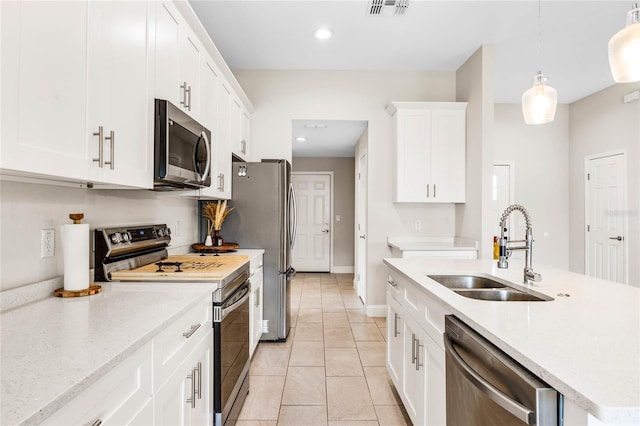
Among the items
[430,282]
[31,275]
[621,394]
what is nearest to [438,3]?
[430,282]

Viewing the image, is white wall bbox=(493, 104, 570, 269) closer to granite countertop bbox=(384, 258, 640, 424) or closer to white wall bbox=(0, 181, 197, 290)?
granite countertop bbox=(384, 258, 640, 424)

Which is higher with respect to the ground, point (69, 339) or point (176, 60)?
point (176, 60)

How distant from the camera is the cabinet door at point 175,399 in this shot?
1.19 meters

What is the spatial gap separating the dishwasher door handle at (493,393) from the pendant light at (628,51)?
4.61ft

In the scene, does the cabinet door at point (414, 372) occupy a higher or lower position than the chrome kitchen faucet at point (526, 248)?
lower

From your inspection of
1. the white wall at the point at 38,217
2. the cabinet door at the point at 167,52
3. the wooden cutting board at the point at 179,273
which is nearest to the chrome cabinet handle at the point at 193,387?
the wooden cutting board at the point at 179,273

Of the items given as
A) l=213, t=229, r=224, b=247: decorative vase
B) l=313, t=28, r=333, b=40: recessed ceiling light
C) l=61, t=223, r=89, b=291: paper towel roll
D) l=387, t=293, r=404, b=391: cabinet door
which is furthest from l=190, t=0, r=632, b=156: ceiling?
l=387, t=293, r=404, b=391: cabinet door

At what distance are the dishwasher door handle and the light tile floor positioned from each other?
1.16 m

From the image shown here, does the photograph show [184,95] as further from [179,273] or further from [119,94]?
[179,273]

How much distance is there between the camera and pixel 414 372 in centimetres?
191

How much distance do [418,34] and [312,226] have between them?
196 inches

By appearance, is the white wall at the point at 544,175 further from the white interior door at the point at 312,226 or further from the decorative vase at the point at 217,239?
the decorative vase at the point at 217,239

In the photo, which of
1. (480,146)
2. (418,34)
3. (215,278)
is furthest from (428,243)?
(215,278)

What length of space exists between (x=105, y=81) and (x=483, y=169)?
10.8ft
